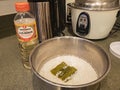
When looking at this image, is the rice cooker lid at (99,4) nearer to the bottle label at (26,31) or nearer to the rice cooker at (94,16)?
the rice cooker at (94,16)

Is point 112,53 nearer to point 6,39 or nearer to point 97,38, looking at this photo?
point 97,38

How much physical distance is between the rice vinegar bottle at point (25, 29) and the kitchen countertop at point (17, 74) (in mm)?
45

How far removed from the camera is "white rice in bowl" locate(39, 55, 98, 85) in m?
0.47

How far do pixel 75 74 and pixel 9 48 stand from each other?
37cm

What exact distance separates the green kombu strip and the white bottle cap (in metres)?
0.24

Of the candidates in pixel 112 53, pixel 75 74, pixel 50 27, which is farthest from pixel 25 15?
pixel 112 53

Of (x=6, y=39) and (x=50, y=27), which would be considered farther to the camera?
(x=6, y=39)

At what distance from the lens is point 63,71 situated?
1.65 ft

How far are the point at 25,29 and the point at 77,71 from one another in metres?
0.23

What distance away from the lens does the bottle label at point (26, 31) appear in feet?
1.64

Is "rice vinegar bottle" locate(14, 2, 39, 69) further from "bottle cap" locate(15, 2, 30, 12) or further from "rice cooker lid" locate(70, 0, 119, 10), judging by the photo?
"rice cooker lid" locate(70, 0, 119, 10)

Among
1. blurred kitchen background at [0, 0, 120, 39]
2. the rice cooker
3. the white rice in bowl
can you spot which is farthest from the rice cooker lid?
the white rice in bowl

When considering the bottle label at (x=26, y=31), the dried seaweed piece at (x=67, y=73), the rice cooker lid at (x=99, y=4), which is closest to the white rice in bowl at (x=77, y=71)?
the dried seaweed piece at (x=67, y=73)

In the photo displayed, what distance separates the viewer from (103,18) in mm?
653
